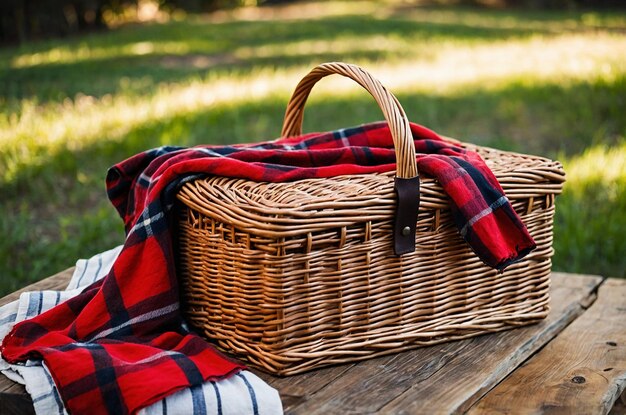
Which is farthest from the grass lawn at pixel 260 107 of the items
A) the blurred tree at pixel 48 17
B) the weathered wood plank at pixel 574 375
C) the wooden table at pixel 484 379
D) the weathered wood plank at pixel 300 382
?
the weathered wood plank at pixel 300 382

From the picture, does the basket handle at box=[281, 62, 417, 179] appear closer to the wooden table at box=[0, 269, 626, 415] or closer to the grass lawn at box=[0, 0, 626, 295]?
the wooden table at box=[0, 269, 626, 415]

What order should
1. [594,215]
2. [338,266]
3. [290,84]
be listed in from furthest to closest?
[290,84]
[594,215]
[338,266]

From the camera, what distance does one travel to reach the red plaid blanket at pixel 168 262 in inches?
58.5

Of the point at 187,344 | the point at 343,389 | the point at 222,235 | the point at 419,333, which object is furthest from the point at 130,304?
the point at 419,333

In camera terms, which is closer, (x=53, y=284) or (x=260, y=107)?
(x=53, y=284)

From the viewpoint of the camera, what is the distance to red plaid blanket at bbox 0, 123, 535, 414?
1.49m

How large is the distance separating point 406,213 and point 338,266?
18cm

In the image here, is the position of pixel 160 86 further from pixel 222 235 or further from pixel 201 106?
pixel 222 235

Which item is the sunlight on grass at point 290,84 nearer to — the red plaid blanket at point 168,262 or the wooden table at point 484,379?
the red plaid blanket at point 168,262

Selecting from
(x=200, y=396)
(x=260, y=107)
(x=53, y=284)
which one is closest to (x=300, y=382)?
(x=200, y=396)

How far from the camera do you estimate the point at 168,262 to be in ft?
5.33

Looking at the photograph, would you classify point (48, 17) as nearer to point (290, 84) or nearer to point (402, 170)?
point (290, 84)

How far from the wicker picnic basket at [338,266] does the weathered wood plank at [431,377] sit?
0.04 meters

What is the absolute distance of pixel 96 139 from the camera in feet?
12.6
